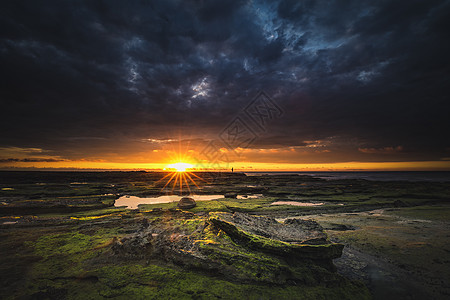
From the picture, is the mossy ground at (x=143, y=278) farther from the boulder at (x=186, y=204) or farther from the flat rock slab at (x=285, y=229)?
the boulder at (x=186, y=204)

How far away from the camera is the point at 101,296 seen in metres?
4.55

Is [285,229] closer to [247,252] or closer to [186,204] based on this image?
[247,252]

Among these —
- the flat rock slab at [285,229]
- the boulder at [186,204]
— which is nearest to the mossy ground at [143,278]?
the flat rock slab at [285,229]

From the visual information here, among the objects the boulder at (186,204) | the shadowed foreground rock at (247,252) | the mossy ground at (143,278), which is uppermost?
the shadowed foreground rock at (247,252)

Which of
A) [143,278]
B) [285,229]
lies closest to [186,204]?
[285,229]

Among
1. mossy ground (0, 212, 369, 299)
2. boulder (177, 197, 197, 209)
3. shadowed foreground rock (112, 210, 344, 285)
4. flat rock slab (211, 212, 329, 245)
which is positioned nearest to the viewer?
mossy ground (0, 212, 369, 299)

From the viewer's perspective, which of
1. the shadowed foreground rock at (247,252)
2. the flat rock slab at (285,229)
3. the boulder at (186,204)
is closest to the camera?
the shadowed foreground rock at (247,252)

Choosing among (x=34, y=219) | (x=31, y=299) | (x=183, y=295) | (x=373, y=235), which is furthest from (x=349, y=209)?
(x=34, y=219)

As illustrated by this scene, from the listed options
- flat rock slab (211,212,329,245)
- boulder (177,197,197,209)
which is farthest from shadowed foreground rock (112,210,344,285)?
boulder (177,197,197,209)

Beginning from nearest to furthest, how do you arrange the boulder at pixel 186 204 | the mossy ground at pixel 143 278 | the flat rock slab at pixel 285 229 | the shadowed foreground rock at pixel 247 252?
1. the mossy ground at pixel 143 278
2. the shadowed foreground rock at pixel 247 252
3. the flat rock slab at pixel 285 229
4. the boulder at pixel 186 204

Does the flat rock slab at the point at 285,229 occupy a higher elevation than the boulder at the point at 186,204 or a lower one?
higher

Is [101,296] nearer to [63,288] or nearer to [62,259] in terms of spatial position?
[63,288]

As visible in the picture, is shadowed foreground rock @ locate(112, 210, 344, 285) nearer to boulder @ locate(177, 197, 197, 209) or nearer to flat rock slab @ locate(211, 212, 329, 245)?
flat rock slab @ locate(211, 212, 329, 245)

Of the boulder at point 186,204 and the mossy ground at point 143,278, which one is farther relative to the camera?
the boulder at point 186,204
